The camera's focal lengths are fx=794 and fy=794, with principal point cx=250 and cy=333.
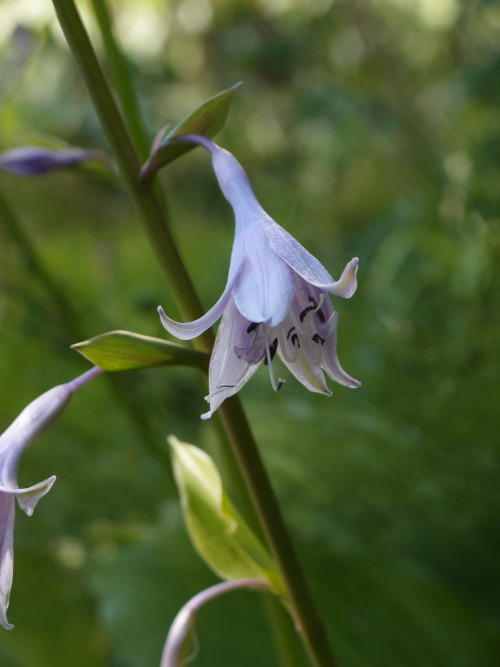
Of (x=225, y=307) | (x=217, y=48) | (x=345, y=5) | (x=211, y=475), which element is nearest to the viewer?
(x=225, y=307)

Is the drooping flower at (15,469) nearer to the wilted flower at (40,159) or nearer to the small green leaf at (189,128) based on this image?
the small green leaf at (189,128)

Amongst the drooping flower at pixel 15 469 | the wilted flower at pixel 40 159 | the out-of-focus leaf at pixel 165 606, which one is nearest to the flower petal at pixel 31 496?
the drooping flower at pixel 15 469

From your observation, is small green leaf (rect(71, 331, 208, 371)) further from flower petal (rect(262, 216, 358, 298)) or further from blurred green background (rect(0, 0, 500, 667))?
blurred green background (rect(0, 0, 500, 667))

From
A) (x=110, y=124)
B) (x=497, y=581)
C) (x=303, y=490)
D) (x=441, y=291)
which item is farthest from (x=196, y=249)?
(x=110, y=124)

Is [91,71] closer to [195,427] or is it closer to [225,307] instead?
[225,307]

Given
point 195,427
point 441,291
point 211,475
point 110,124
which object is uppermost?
point 110,124

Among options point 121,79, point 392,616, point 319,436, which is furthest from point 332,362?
point 392,616
